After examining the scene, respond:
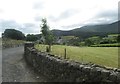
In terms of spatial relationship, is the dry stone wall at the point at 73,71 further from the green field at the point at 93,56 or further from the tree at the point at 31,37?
the tree at the point at 31,37

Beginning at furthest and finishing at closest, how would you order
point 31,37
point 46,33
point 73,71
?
point 31,37 < point 46,33 < point 73,71

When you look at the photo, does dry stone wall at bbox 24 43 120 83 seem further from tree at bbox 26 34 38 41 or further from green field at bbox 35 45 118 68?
tree at bbox 26 34 38 41

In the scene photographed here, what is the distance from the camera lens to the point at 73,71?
898 centimetres

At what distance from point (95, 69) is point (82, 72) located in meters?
0.85

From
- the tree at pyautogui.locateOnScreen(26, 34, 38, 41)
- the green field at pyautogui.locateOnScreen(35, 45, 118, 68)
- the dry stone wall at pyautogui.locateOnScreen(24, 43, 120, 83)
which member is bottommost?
the green field at pyautogui.locateOnScreen(35, 45, 118, 68)

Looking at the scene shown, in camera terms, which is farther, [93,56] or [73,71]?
[93,56]

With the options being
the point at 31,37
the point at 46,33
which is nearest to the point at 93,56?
the point at 46,33

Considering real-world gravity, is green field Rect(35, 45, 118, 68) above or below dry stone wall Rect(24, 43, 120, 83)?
below

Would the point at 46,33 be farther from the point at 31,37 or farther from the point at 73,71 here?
the point at 31,37

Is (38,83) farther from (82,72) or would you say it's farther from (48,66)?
(82,72)

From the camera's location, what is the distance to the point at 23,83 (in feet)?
37.8

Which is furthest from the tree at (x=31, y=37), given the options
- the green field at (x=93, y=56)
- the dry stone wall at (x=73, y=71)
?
the dry stone wall at (x=73, y=71)

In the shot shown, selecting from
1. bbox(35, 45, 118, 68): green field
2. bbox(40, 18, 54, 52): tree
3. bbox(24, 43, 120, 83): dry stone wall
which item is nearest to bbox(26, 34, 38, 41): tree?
bbox(40, 18, 54, 52): tree

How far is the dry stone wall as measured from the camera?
6843 mm
